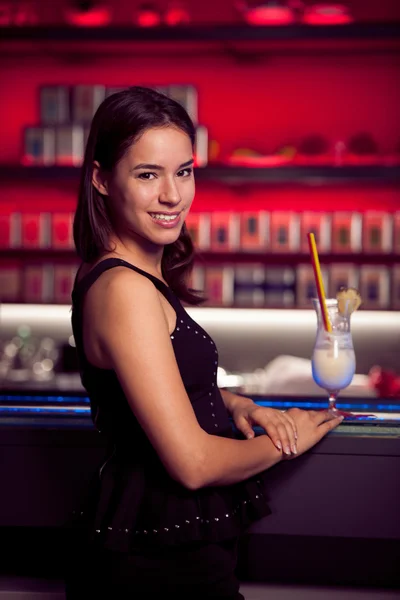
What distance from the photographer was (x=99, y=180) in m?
1.18

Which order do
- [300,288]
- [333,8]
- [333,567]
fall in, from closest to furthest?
[333,567] → [333,8] → [300,288]

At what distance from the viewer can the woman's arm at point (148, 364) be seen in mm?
1016

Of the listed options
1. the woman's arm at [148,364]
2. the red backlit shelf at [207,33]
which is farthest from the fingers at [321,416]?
the red backlit shelf at [207,33]

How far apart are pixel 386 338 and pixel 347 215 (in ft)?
2.91

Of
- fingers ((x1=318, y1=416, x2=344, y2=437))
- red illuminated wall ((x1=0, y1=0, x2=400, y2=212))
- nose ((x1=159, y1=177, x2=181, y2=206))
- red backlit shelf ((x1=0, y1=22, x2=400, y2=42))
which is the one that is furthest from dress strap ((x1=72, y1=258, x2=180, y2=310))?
red illuminated wall ((x1=0, y1=0, x2=400, y2=212))

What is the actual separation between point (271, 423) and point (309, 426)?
92 mm

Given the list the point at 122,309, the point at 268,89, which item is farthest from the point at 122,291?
the point at 268,89

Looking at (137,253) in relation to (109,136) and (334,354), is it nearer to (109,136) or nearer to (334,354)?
(109,136)

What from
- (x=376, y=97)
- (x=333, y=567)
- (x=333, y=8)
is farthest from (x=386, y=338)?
(x=333, y=567)

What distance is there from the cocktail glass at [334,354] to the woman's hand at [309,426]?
0.06 metres

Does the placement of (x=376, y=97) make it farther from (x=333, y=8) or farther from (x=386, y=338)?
(x=386, y=338)

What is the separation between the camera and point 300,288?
3.92m

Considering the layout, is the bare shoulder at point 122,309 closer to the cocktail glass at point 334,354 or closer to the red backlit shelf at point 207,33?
the cocktail glass at point 334,354

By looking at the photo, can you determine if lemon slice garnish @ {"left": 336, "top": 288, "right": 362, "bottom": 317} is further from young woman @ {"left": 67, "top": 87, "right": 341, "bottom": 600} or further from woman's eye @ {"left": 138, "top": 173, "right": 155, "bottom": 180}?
woman's eye @ {"left": 138, "top": 173, "right": 155, "bottom": 180}
